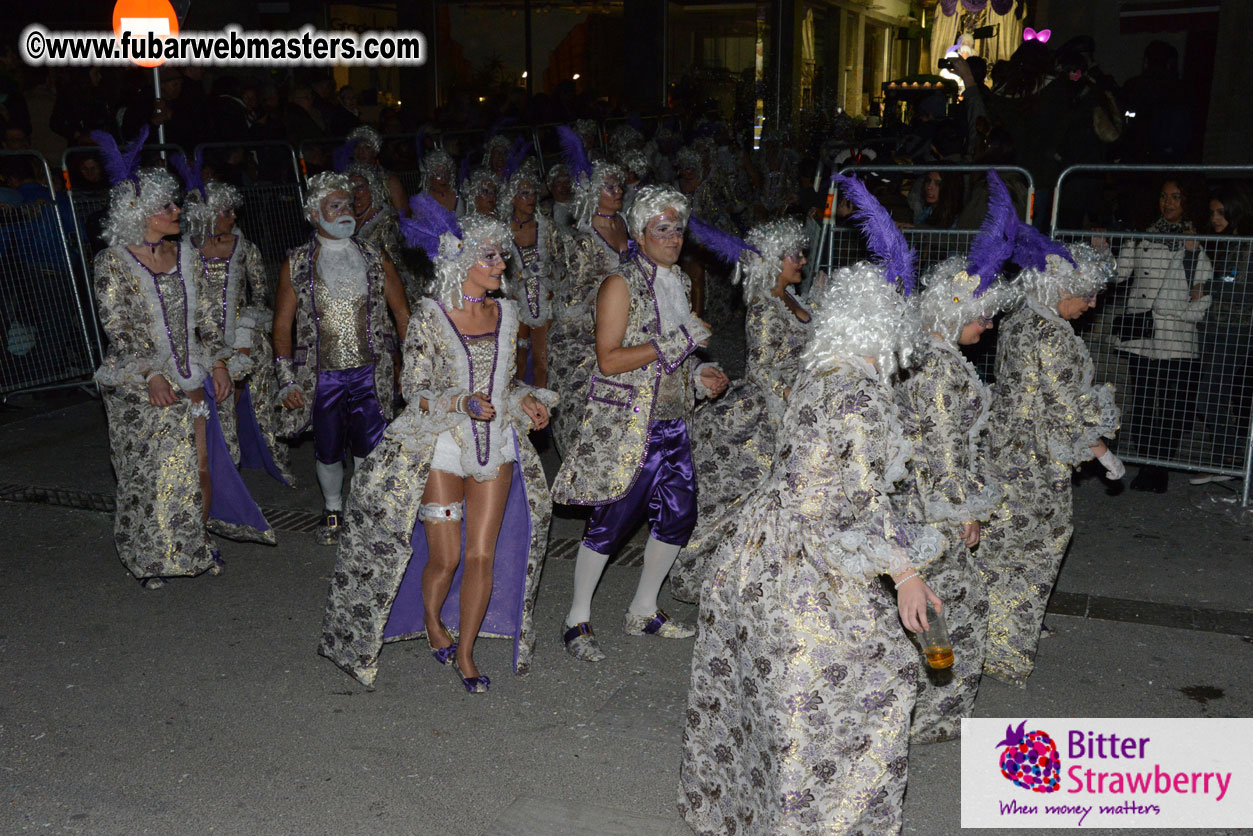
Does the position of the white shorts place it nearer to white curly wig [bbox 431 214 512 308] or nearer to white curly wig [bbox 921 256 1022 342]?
white curly wig [bbox 431 214 512 308]

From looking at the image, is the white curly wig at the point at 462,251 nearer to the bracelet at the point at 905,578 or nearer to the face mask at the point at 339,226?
the face mask at the point at 339,226

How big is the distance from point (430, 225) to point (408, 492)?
1.06 meters

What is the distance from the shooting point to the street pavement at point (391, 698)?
12.8 ft

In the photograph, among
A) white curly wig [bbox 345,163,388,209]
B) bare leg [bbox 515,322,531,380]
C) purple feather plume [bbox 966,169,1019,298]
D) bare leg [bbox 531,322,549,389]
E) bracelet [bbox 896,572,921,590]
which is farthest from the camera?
white curly wig [bbox 345,163,388,209]

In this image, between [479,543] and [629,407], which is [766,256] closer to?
[629,407]

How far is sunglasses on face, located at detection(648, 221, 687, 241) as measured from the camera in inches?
188

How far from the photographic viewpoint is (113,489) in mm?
7336

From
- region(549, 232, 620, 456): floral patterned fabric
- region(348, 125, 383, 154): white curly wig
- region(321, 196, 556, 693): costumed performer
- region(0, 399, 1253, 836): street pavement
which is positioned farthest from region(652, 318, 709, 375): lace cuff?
region(348, 125, 383, 154): white curly wig

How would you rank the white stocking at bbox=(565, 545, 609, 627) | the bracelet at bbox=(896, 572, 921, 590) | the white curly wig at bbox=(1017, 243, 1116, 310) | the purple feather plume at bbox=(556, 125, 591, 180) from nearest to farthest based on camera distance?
the bracelet at bbox=(896, 572, 921, 590) < the white curly wig at bbox=(1017, 243, 1116, 310) < the white stocking at bbox=(565, 545, 609, 627) < the purple feather plume at bbox=(556, 125, 591, 180)

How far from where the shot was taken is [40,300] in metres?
8.93

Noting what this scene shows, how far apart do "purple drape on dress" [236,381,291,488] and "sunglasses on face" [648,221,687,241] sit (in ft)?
11.3

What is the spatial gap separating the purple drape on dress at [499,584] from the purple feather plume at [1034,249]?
2.13 metres

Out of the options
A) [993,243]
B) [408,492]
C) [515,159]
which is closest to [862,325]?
[993,243]

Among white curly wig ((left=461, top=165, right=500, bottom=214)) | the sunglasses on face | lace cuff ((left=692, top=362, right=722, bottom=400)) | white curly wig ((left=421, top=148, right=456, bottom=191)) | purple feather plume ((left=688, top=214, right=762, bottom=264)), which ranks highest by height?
white curly wig ((left=421, top=148, right=456, bottom=191))
